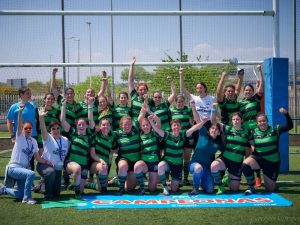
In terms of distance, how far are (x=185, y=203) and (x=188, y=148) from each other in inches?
59.7

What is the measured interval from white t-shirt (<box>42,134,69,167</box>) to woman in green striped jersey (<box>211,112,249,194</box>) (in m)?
2.38

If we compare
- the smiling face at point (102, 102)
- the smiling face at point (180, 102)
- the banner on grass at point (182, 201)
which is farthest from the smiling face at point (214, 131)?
the smiling face at point (102, 102)

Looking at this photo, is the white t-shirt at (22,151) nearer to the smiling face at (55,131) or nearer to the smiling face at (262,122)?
the smiling face at (55,131)

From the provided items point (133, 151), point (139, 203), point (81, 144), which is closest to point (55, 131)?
point (81, 144)

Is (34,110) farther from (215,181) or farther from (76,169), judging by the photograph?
(215,181)

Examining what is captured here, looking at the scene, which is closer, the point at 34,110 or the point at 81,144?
the point at 81,144

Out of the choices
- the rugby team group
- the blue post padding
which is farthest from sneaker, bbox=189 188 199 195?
the blue post padding

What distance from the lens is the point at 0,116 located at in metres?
9.30

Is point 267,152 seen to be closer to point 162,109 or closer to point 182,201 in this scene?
point 182,201

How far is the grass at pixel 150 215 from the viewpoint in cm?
472

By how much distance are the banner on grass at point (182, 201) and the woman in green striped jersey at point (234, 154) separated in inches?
13.0

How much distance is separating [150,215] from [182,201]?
860mm

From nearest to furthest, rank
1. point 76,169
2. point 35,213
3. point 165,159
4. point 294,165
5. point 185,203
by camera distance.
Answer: point 35,213 → point 185,203 → point 76,169 → point 165,159 → point 294,165

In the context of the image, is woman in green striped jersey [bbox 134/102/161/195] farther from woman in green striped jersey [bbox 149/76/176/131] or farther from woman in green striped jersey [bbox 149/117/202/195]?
woman in green striped jersey [bbox 149/76/176/131]
